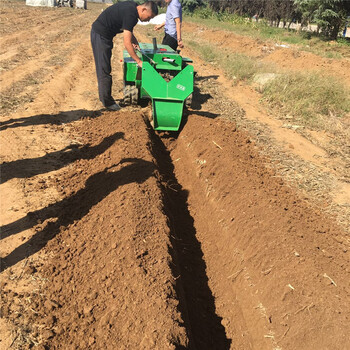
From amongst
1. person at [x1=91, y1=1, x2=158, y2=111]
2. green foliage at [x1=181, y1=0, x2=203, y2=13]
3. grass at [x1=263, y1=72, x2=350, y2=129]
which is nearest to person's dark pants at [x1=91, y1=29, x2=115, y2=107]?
person at [x1=91, y1=1, x2=158, y2=111]

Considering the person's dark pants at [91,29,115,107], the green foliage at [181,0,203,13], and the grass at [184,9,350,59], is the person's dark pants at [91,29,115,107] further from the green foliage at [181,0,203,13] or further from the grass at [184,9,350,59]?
the green foliage at [181,0,203,13]

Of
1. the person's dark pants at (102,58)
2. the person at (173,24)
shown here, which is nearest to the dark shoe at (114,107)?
the person's dark pants at (102,58)

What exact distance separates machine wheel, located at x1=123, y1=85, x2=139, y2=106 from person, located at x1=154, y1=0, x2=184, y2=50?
1.65 meters

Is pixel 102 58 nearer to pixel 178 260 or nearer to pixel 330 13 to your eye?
pixel 178 260

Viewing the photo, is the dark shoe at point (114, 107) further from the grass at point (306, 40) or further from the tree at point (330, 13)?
the tree at point (330, 13)

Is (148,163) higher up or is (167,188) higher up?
(148,163)

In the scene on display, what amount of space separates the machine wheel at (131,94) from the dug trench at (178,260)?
1980 millimetres

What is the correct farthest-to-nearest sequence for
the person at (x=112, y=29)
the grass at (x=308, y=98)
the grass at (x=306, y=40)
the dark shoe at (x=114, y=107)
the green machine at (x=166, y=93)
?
the grass at (x=306, y=40), the grass at (x=308, y=98), the dark shoe at (x=114, y=107), the green machine at (x=166, y=93), the person at (x=112, y=29)

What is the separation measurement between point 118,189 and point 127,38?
2802 mm

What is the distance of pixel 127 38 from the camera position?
5.51 m

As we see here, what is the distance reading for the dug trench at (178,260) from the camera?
108 inches

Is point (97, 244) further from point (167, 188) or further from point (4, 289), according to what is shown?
point (167, 188)

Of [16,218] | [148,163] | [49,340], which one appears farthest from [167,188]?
[49,340]

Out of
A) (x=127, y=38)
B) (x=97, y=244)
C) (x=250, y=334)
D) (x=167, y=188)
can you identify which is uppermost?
(x=127, y=38)
